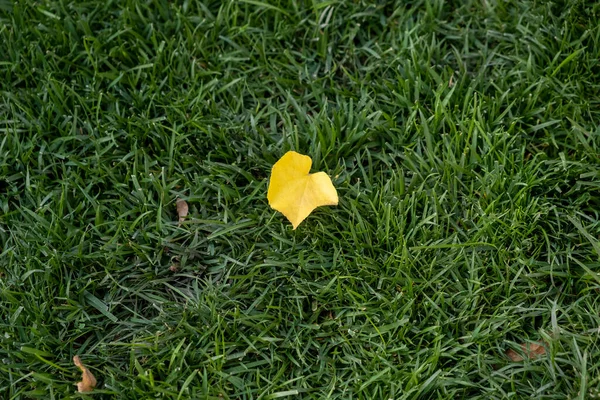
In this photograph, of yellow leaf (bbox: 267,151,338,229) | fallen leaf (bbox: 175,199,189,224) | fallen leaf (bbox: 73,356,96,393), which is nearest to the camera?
fallen leaf (bbox: 73,356,96,393)

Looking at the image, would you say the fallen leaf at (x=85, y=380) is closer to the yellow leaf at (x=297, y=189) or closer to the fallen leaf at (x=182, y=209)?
the fallen leaf at (x=182, y=209)

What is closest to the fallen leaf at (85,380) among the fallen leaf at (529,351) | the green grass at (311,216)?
the green grass at (311,216)

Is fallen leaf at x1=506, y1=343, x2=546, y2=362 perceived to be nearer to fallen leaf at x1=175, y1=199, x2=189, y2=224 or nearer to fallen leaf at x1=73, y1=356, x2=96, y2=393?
fallen leaf at x1=175, y1=199, x2=189, y2=224

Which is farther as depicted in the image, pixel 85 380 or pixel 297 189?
pixel 297 189

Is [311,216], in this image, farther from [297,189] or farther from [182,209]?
[182,209]

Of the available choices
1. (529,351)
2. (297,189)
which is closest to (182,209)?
(297,189)

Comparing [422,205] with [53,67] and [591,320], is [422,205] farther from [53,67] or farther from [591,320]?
[53,67]

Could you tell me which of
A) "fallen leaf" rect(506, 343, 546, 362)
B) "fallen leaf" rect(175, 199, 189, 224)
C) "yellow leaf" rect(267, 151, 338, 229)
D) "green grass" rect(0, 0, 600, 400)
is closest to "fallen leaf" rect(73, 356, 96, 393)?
"green grass" rect(0, 0, 600, 400)
